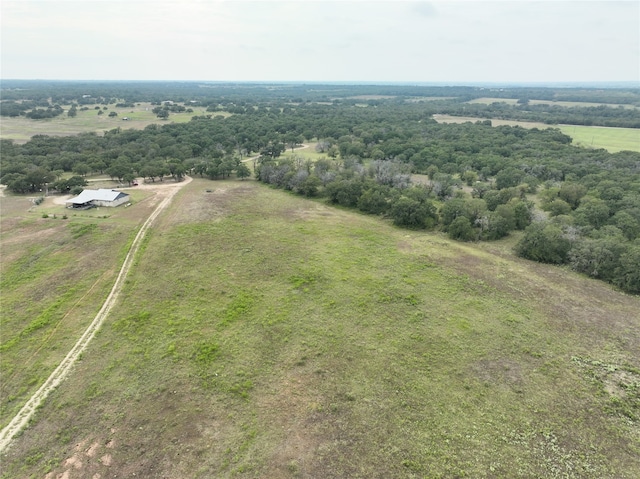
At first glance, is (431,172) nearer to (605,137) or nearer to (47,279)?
(47,279)

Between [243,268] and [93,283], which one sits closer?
[93,283]

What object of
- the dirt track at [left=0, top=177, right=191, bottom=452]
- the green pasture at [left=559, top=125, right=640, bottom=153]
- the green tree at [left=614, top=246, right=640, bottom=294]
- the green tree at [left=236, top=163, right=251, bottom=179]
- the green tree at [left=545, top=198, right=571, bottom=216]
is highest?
the green pasture at [left=559, top=125, right=640, bottom=153]

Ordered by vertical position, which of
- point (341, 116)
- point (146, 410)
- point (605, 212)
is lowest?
point (146, 410)

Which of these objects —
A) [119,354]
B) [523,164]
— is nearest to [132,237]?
[119,354]

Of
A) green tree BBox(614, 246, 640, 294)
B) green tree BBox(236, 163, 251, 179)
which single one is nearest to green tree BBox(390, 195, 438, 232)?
green tree BBox(614, 246, 640, 294)

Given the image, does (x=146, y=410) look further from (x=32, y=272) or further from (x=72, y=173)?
(x=72, y=173)

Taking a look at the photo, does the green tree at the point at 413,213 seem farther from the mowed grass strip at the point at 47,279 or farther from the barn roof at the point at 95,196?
the barn roof at the point at 95,196

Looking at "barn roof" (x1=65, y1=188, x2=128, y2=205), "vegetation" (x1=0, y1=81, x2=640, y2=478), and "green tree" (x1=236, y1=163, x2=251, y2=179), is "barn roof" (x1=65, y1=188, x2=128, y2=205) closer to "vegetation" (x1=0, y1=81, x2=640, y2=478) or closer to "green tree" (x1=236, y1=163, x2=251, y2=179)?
"vegetation" (x1=0, y1=81, x2=640, y2=478)
